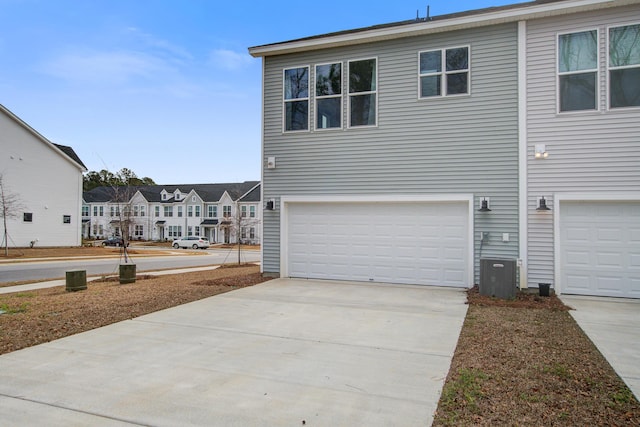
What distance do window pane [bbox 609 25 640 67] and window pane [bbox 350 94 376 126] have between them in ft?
17.0

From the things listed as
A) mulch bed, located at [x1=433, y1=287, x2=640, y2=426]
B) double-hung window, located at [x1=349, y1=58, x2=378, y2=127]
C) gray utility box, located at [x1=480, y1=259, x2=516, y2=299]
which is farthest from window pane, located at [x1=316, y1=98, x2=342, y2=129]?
mulch bed, located at [x1=433, y1=287, x2=640, y2=426]

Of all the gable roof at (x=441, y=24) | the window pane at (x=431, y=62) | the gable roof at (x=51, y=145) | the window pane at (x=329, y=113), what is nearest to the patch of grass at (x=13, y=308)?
the window pane at (x=329, y=113)

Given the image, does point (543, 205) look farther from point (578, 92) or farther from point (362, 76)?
point (362, 76)

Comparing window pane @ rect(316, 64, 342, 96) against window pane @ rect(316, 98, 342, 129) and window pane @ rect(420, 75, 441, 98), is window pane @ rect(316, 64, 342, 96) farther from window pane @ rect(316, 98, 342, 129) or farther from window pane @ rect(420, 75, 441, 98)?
window pane @ rect(420, 75, 441, 98)

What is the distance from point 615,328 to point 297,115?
851cm

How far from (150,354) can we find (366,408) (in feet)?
9.38

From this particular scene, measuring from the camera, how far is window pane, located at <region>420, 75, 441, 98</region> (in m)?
9.88

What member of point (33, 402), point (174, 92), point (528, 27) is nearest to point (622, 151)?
point (528, 27)

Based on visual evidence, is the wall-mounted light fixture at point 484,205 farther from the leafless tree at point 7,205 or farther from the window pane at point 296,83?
the leafless tree at point 7,205

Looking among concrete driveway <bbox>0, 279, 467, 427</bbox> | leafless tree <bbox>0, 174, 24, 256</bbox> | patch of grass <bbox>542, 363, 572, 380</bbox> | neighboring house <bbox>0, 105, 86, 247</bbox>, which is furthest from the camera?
neighboring house <bbox>0, 105, 86, 247</bbox>

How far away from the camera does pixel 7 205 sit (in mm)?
24844

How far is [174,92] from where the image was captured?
2405 cm

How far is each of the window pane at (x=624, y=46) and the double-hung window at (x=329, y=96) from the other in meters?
6.09

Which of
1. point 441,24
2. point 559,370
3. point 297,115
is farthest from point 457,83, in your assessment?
point 559,370
